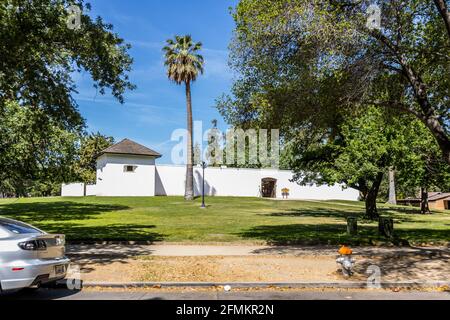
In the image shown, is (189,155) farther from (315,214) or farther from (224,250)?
(224,250)

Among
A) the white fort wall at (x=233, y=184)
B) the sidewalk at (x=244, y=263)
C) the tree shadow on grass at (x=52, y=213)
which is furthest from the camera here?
the white fort wall at (x=233, y=184)

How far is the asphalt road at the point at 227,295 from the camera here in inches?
314

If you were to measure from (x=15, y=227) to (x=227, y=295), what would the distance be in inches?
161

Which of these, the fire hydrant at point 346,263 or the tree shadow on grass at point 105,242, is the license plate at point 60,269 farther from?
the fire hydrant at point 346,263

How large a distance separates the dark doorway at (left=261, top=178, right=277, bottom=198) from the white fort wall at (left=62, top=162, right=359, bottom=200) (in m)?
0.38

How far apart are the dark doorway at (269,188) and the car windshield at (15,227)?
1858 inches

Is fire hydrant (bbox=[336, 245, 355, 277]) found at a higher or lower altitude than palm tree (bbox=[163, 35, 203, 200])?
lower

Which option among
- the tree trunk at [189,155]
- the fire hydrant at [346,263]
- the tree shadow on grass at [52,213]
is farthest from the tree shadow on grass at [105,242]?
the tree trunk at [189,155]

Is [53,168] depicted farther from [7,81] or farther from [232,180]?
[232,180]

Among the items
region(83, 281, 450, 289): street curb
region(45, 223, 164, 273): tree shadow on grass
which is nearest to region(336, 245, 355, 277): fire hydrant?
region(83, 281, 450, 289): street curb

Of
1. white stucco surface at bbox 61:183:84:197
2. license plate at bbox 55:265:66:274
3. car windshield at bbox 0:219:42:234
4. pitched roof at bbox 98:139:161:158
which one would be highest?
pitched roof at bbox 98:139:161:158

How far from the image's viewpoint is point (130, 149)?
4700 centimetres

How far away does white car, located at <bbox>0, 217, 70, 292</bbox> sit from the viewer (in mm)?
7047

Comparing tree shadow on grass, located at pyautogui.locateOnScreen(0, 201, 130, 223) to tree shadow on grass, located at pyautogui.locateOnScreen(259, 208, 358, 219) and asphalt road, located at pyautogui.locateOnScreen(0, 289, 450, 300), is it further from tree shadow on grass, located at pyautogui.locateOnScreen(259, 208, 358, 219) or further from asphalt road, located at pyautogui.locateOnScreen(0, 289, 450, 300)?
asphalt road, located at pyautogui.locateOnScreen(0, 289, 450, 300)
